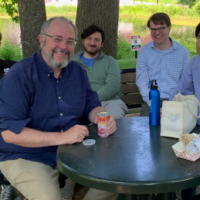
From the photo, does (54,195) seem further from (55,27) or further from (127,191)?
(55,27)

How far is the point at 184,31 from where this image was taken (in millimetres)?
11805

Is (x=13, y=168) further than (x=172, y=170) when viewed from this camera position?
Yes

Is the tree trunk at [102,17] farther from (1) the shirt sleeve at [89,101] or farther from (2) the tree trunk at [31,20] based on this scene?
(1) the shirt sleeve at [89,101]

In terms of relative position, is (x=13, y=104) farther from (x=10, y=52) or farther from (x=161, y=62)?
(x=10, y=52)

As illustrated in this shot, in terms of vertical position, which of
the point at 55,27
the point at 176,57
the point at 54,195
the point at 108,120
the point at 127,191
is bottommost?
the point at 54,195

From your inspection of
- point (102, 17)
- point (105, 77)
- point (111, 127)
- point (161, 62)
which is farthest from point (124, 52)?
point (111, 127)

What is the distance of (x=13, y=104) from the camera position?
225 cm

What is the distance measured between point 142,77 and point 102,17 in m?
1.36

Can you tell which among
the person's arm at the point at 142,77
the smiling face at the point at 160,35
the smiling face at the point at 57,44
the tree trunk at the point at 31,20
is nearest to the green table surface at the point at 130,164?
the smiling face at the point at 57,44

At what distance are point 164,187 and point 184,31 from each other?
1096cm

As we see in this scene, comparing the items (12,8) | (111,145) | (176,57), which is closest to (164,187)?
(111,145)

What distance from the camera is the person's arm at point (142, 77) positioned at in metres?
3.77

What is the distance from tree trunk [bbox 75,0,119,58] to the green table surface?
9.08ft

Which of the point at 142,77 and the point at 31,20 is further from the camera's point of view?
the point at 31,20
